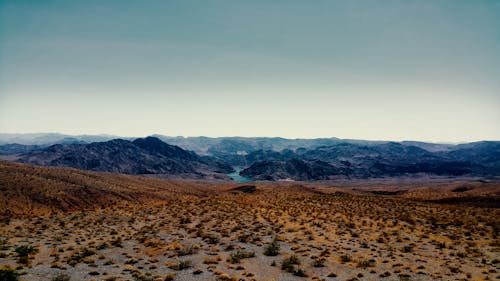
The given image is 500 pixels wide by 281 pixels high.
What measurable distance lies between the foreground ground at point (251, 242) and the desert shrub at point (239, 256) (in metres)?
0.10

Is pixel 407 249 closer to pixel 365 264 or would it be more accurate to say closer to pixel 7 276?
pixel 365 264

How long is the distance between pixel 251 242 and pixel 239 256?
17.7ft

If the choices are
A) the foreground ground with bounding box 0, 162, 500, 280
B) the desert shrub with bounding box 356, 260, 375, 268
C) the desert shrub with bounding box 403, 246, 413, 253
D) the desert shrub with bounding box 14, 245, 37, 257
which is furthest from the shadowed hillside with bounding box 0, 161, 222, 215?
the desert shrub with bounding box 403, 246, 413, 253

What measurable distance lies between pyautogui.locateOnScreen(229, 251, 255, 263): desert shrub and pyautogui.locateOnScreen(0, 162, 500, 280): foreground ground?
105mm

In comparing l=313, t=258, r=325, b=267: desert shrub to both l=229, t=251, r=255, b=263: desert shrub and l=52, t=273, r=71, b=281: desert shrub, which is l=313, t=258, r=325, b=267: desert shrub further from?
l=52, t=273, r=71, b=281: desert shrub

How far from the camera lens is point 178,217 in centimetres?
4441

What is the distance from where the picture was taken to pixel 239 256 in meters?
25.7

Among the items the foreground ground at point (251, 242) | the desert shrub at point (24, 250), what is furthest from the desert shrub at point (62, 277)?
the desert shrub at point (24, 250)

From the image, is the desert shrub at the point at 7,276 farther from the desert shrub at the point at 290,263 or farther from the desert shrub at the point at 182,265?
the desert shrub at the point at 290,263

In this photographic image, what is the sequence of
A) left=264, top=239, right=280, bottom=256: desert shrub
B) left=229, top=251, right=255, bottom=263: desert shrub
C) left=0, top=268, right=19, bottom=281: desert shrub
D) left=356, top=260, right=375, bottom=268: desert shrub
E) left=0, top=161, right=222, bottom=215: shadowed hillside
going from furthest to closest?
left=0, top=161, right=222, bottom=215: shadowed hillside → left=264, top=239, right=280, bottom=256: desert shrub → left=229, top=251, right=255, bottom=263: desert shrub → left=356, top=260, right=375, bottom=268: desert shrub → left=0, top=268, right=19, bottom=281: desert shrub

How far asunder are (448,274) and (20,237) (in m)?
35.6

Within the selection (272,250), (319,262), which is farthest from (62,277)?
(319,262)

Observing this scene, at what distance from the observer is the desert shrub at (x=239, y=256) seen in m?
25.0

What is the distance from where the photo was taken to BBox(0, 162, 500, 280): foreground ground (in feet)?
74.2
